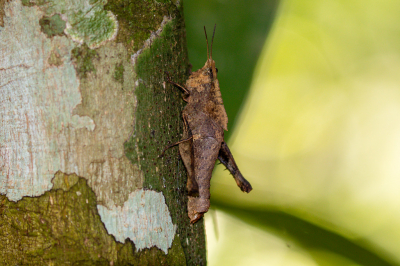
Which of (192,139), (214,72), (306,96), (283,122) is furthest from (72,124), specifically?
(306,96)

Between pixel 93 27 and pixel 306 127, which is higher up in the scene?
pixel 93 27

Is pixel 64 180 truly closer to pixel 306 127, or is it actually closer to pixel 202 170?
pixel 202 170

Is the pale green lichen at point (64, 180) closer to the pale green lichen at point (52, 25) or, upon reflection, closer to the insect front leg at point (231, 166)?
the pale green lichen at point (52, 25)

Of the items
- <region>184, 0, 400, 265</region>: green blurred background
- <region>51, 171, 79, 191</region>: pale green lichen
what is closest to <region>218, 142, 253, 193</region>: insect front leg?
<region>184, 0, 400, 265</region>: green blurred background

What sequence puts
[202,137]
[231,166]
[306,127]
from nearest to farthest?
[202,137] < [231,166] < [306,127]

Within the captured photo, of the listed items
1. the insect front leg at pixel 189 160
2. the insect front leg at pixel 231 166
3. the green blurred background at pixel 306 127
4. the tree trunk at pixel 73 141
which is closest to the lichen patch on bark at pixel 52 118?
the tree trunk at pixel 73 141

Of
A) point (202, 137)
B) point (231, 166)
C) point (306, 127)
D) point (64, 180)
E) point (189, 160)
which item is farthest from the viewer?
point (306, 127)

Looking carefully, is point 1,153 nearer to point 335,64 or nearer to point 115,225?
point 115,225

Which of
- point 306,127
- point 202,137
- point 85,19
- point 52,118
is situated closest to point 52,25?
point 85,19
